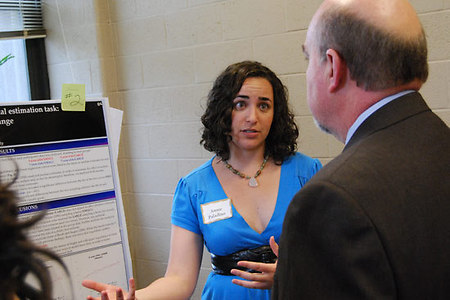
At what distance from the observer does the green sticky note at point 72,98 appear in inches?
63.4

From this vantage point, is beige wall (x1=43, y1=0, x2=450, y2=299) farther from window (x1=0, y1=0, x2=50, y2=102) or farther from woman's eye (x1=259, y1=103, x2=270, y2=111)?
woman's eye (x1=259, y1=103, x2=270, y2=111)

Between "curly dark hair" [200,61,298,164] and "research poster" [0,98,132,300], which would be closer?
"research poster" [0,98,132,300]

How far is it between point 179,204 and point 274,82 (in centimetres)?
64

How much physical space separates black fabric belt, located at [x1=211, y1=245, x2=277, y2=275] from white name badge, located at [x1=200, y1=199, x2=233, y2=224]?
14 centimetres

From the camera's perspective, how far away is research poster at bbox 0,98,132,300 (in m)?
1.50

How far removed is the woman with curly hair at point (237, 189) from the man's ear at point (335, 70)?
0.74 metres

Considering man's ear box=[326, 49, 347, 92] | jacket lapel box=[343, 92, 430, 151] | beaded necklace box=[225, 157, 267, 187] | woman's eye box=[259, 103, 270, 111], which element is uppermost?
man's ear box=[326, 49, 347, 92]

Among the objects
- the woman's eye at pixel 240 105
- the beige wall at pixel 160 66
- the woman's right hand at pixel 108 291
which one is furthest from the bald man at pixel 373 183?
the beige wall at pixel 160 66

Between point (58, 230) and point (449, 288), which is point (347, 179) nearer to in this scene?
point (449, 288)

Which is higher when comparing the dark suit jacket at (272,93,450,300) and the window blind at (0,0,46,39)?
the window blind at (0,0,46,39)

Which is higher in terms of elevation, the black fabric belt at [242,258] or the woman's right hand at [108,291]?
the woman's right hand at [108,291]

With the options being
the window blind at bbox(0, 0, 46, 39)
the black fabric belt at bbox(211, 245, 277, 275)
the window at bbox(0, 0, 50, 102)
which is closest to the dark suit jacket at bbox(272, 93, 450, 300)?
the black fabric belt at bbox(211, 245, 277, 275)

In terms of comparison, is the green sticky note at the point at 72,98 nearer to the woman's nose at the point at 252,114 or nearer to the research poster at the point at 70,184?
the research poster at the point at 70,184

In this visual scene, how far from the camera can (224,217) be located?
5.61ft
